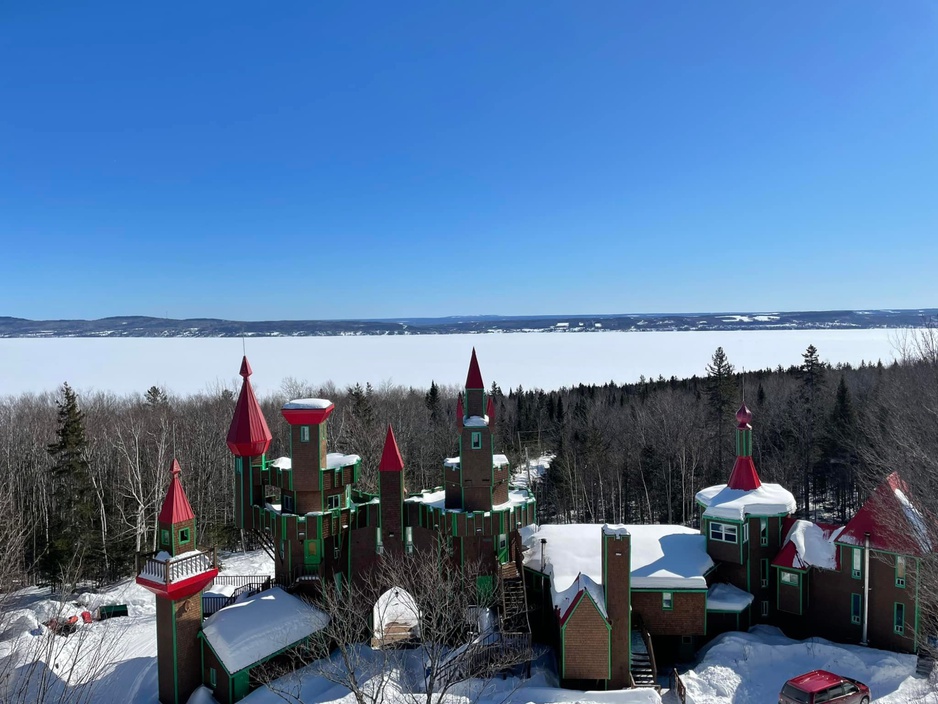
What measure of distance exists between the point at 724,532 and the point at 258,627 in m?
20.2

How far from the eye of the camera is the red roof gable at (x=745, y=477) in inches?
1075

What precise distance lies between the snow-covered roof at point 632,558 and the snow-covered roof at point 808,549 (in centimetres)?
336

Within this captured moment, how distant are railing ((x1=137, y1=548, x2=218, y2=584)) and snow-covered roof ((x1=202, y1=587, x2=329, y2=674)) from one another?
2.27 metres

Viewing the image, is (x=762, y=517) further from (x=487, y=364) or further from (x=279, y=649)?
(x=487, y=364)

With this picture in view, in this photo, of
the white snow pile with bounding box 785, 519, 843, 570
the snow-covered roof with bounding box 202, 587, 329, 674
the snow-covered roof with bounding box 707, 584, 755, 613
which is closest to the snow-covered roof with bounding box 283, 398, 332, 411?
the snow-covered roof with bounding box 202, 587, 329, 674

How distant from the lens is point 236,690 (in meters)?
20.3

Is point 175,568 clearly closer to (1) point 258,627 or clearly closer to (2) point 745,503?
(1) point 258,627

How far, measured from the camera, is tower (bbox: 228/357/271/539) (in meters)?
25.0

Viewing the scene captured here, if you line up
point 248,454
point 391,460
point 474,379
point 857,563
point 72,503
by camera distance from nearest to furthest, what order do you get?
1. point 857,563
2. point 391,460
3. point 248,454
4. point 474,379
5. point 72,503

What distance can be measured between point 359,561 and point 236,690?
660cm

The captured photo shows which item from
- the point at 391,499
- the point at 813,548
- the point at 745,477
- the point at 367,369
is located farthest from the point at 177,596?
the point at 367,369

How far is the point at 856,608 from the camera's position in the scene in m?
23.8

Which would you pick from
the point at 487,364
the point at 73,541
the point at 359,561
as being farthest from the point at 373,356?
the point at 359,561

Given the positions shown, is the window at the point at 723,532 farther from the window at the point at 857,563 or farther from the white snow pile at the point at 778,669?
the window at the point at 857,563
